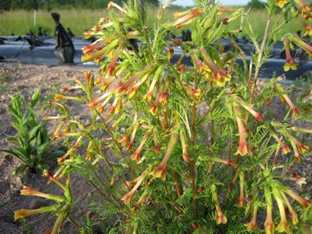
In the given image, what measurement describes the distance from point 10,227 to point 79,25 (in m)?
15.0

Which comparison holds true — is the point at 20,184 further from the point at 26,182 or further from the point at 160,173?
the point at 160,173

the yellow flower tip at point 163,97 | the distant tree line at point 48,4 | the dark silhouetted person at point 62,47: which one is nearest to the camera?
the yellow flower tip at point 163,97

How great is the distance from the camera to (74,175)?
2545 millimetres

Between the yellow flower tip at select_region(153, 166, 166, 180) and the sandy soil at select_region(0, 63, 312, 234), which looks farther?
the sandy soil at select_region(0, 63, 312, 234)

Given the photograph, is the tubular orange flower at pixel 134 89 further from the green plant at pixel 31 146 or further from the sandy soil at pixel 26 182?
the green plant at pixel 31 146

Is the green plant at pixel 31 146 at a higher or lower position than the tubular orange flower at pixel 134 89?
lower

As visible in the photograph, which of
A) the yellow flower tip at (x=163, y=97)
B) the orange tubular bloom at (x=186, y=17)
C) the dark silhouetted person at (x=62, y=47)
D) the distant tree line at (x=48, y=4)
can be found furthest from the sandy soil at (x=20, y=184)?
the distant tree line at (x=48, y=4)

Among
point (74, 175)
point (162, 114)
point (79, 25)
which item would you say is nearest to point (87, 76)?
point (162, 114)

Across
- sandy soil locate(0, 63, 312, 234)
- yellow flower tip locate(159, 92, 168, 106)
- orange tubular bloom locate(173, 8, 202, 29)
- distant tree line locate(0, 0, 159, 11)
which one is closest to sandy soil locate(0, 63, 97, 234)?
sandy soil locate(0, 63, 312, 234)

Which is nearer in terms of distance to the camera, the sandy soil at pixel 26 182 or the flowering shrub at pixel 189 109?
the flowering shrub at pixel 189 109

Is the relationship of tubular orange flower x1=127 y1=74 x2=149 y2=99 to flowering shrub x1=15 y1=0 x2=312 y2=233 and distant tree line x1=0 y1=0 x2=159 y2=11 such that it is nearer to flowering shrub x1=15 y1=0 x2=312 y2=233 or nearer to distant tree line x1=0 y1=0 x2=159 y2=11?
flowering shrub x1=15 y1=0 x2=312 y2=233

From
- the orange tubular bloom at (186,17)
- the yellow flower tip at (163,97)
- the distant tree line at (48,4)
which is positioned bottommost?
the distant tree line at (48,4)

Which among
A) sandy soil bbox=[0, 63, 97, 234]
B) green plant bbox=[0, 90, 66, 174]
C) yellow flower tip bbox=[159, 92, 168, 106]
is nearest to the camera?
yellow flower tip bbox=[159, 92, 168, 106]

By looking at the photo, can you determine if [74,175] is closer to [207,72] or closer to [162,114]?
[162,114]
